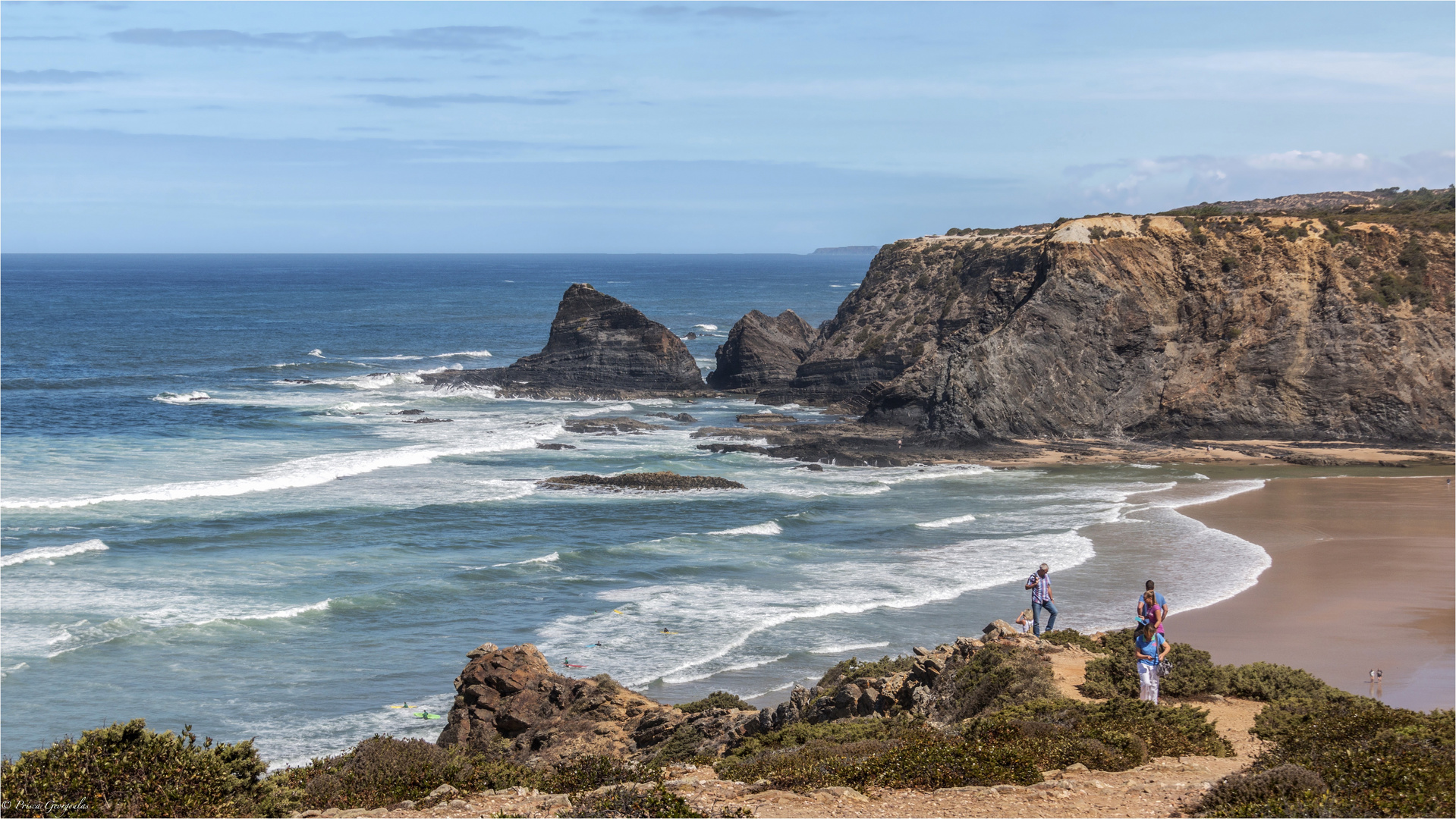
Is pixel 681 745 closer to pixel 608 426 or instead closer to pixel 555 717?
pixel 555 717

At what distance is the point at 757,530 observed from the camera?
31297 mm

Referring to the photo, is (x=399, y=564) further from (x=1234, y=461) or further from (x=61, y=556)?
(x=1234, y=461)

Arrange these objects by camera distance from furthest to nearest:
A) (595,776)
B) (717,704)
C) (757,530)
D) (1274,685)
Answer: (757,530)
(717,704)
(1274,685)
(595,776)

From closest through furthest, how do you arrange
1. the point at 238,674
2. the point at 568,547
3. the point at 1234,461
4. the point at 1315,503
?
the point at 238,674 < the point at 568,547 < the point at 1315,503 < the point at 1234,461

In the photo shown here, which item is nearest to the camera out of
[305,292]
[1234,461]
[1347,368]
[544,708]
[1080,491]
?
[544,708]

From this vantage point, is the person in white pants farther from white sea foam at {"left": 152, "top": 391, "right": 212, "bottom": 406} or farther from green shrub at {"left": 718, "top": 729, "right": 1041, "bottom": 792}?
white sea foam at {"left": 152, "top": 391, "right": 212, "bottom": 406}

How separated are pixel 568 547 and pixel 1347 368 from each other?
3391 centimetres

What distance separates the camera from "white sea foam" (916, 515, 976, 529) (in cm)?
3172

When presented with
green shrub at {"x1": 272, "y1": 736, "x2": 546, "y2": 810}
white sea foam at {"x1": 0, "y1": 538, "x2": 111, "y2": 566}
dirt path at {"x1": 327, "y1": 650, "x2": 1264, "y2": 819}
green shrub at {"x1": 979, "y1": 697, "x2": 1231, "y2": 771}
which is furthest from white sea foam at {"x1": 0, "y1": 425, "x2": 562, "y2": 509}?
green shrub at {"x1": 979, "y1": 697, "x2": 1231, "y2": 771}

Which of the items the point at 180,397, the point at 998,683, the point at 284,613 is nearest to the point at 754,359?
the point at 180,397

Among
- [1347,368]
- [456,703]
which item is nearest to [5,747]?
[456,703]

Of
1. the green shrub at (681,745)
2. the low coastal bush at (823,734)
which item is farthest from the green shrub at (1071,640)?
the green shrub at (681,745)

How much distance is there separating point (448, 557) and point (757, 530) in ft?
28.5

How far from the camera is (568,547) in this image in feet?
95.7
